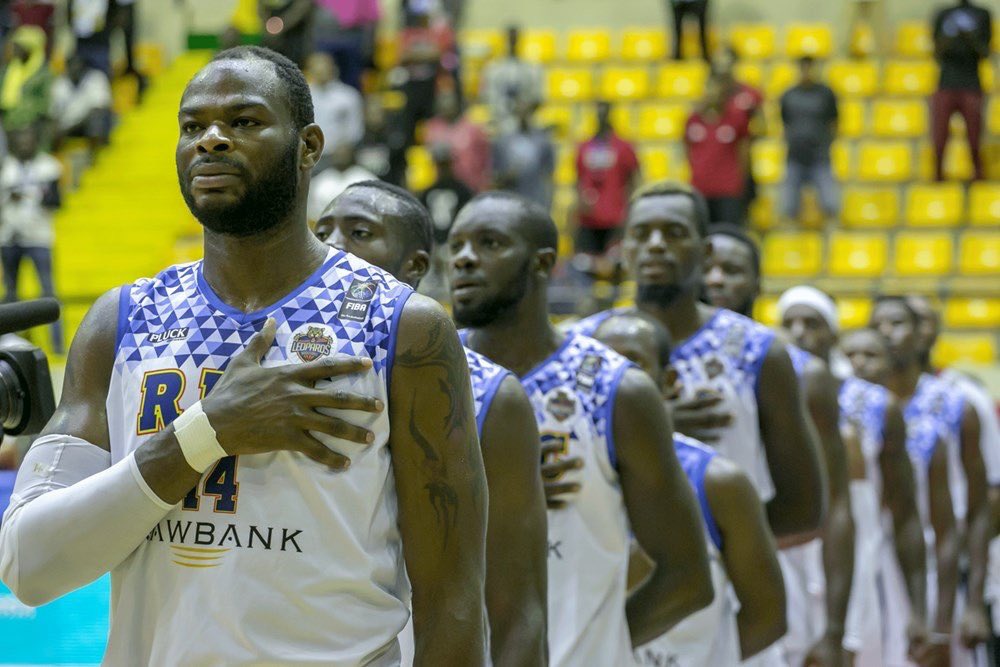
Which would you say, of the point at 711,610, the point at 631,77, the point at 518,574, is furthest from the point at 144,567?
the point at 631,77

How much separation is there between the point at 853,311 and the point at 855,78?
15.9 ft

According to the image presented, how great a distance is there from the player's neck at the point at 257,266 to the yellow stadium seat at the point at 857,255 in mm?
14644

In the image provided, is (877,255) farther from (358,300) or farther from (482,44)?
(358,300)

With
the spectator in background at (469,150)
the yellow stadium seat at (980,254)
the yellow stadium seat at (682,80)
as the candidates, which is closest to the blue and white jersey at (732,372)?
the spectator in background at (469,150)

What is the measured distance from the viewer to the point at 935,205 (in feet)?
59.0

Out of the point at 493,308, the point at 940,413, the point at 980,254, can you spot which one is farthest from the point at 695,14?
the point at 493,308

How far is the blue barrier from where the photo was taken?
6387 mm

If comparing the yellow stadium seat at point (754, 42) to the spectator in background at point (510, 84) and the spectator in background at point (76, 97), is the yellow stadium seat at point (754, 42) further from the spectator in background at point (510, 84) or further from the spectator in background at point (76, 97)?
the spectator in background at point (76, 97)

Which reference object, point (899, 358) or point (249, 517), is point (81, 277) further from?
point (249, 517)

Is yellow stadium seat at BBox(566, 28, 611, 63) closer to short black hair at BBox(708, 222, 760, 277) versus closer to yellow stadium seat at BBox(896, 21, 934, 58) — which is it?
yellow stadium seat at BBox(896, 21, 934, 58)

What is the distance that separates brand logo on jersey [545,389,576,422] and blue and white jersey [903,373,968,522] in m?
5.47

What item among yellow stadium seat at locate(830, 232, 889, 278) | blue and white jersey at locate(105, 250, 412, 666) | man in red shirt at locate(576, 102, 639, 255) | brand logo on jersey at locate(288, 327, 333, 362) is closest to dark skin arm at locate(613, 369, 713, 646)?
blue and white jersey at locate(105, 250, 412, 666)

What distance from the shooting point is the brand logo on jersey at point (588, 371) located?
16.0 feet

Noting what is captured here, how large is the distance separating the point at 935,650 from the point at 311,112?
24.1 feet
